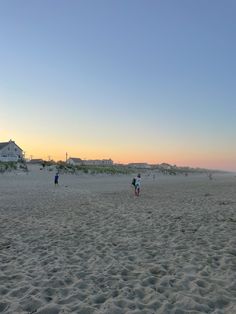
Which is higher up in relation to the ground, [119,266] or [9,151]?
[9,151]

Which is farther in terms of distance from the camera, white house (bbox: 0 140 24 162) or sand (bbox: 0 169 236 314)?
white house (bbox: 0 140 24 162)

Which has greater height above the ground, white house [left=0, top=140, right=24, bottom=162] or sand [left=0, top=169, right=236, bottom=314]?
white house [left=0, top=140, right=24, bottom=162]

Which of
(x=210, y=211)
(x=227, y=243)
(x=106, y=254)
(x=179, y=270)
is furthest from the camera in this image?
(x=210, y=211)

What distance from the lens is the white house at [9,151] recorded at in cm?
9490

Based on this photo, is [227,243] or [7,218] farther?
[7,218]

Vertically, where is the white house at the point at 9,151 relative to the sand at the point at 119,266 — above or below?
above

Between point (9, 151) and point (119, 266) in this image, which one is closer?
point (119, 266)

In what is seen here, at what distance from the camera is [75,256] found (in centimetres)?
852

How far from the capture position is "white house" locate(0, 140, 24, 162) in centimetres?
9490

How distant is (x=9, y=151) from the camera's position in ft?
318

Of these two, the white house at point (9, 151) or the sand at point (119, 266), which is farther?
the white house at point (9, 151)

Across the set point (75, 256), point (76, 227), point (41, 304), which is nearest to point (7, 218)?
point (76, 227)

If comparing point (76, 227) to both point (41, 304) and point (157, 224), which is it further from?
point (41, 304)

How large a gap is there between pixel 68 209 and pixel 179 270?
11826 millimetres
